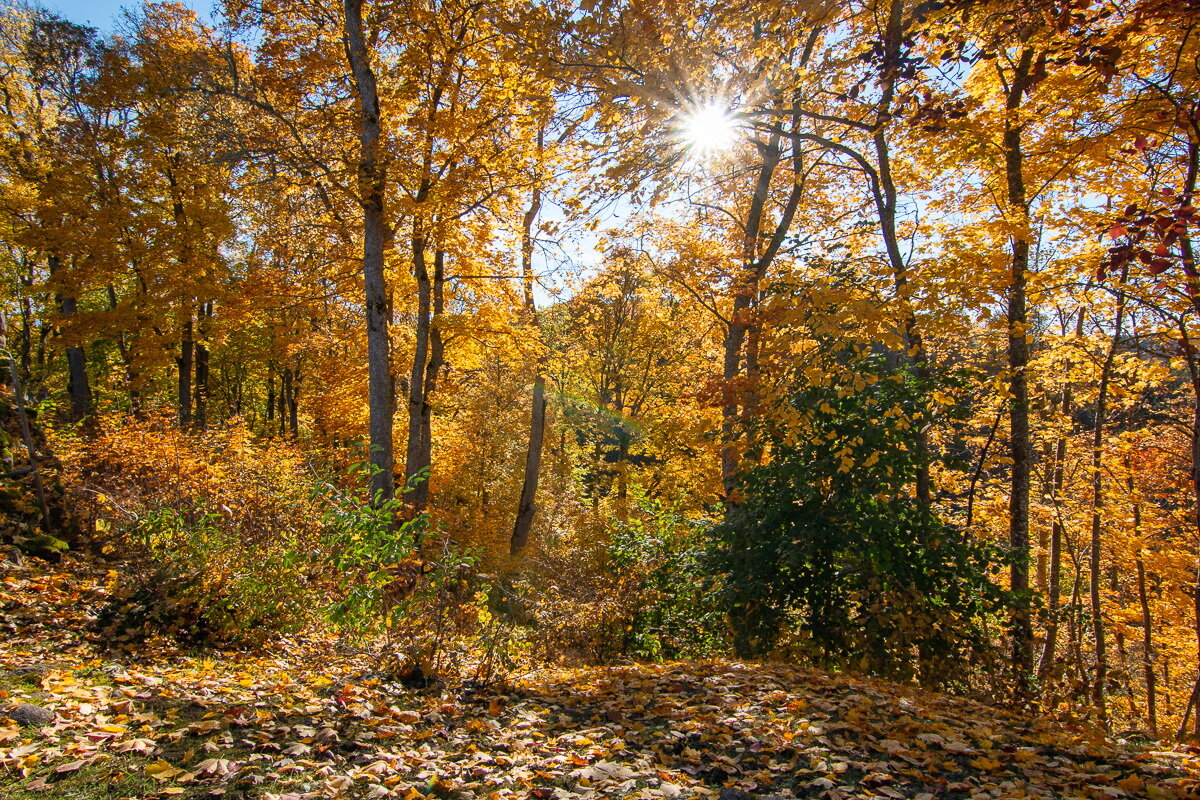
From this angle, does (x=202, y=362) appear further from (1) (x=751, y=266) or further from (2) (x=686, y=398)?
(1) (x=751, y=266)

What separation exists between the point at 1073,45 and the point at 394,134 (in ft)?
27.5

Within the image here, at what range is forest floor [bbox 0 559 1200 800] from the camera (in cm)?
Result: 263

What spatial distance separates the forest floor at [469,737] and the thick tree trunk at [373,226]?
4207 mm

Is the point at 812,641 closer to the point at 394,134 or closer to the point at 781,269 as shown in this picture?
the point at 781,269

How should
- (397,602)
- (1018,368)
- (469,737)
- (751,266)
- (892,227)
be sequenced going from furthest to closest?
(751,266) < (892,227) < (1018,368) < (397,602) < (469,737)

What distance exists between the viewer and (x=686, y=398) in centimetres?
1065

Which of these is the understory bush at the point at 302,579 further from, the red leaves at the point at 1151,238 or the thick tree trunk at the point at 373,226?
the red leaves at the point at 1151,238

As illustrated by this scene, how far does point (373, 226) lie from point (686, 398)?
574 centimetres

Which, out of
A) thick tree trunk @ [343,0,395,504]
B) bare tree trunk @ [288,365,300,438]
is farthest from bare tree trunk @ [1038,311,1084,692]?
bare tree trunk @ [288,365,300,438]

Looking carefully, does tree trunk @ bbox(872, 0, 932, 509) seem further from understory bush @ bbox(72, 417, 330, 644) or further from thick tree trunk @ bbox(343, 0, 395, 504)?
thick tree trunk @ bbox(343, 0, 395, 504)

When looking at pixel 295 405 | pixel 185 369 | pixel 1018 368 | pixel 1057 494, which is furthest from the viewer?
pixel 295 405

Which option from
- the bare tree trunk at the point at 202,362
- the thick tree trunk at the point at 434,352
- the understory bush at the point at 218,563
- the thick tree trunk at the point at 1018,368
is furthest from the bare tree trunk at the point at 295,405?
the thick tree trunk at the point at 1018,368

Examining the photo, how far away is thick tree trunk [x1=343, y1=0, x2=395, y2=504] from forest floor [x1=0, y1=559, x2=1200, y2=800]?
13.8ft

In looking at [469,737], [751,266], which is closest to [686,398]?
[751,266]
